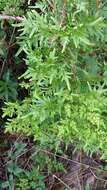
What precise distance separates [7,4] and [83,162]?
3.66 feet

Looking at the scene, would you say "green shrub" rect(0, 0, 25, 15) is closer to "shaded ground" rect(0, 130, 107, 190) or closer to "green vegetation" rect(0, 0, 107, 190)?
"green vegetation" rect(0, 0, 107, 190)

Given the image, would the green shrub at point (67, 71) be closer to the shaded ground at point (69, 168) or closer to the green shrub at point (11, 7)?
the green shrub at point (11, 7)

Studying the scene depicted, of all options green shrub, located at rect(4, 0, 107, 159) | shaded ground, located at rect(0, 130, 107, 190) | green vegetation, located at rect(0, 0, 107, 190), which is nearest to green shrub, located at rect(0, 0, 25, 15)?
green vegetation, located at rect(0, 0, 107, 190)

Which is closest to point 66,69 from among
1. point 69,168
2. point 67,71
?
point 67,71

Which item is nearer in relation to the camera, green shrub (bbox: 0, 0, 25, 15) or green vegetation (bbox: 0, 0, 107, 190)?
green vegetation (bbox: 0, 0, 107, 190)

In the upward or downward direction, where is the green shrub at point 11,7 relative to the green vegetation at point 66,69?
upward

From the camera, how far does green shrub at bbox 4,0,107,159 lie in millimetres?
1405

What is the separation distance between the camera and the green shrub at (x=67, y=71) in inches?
55.3

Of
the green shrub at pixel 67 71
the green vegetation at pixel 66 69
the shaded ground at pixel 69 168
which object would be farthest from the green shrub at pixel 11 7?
the shaded ground at pixel 69 168

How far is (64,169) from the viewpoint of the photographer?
2537mm

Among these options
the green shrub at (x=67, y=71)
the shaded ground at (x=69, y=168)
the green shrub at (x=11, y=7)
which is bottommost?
the shaded ground at (x=69, y=168)

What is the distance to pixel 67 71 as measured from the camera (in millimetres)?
1541

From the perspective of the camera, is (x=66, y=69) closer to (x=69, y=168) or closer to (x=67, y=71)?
(x=67, y=71)

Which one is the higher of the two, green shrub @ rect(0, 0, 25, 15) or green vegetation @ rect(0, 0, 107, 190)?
green shrub @ rect(0, 0, 25, 15)
